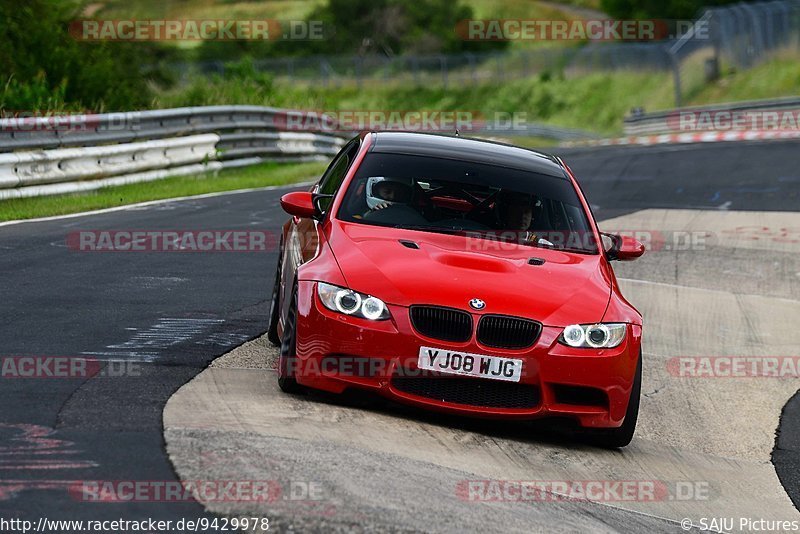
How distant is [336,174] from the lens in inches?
351

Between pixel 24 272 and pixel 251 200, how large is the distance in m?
8.31

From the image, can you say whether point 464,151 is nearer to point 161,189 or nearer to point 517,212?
point 517,212

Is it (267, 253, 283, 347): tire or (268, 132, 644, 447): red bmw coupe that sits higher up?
(268, 132, 644, 447): red bmw coupe

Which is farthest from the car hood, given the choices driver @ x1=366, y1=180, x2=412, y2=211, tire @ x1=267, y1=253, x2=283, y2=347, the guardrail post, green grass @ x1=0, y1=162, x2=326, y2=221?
the guardrail post

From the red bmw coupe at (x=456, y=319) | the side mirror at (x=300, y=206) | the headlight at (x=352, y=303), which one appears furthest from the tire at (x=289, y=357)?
the side mirror at (x=300, y=206)

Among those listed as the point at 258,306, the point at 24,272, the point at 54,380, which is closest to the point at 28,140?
the point at 24,272

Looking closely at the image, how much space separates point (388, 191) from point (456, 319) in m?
1.58

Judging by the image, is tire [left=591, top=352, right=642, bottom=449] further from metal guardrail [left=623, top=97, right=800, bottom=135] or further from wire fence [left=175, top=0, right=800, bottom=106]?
wire fence [left=175, top=0, right=800, bottom=106]

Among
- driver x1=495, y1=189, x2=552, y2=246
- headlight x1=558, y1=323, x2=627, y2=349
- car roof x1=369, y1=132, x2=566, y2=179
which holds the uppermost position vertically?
car roof x1=369, y1=132, x2=566, y2=179

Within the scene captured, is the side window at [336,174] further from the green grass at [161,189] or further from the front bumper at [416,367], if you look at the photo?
the green grass at [161,189]

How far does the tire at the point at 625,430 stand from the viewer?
7203 millimetres

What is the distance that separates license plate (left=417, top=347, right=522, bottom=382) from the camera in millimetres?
6754

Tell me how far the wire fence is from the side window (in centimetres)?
3849

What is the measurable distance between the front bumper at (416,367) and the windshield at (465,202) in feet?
3.93
